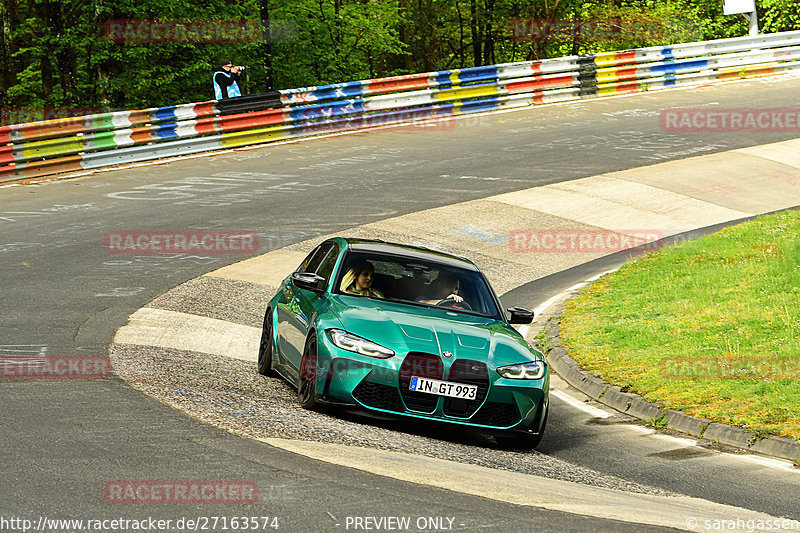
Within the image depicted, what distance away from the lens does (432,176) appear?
23.0 metres

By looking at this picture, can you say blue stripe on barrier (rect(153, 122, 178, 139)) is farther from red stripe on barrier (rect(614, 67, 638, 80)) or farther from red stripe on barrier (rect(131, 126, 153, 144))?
red stripe on barrier (rect(614, 67, 638, 80))

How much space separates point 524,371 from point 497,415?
44 centimetres

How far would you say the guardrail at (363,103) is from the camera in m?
23.4

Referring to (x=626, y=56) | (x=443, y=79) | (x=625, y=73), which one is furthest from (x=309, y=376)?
(x=625, y=73)

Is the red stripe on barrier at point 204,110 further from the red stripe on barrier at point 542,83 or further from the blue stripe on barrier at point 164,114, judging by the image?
the red stripe on barrier at point 542,83

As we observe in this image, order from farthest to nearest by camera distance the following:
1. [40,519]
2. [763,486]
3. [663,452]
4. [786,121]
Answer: [786,121] → [663,452] → [763,486] → [40,519]

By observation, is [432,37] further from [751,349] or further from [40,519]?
[40,519]

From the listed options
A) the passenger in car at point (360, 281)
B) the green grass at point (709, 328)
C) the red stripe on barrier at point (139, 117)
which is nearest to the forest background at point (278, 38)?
the red stripe on barrier at point (139, 117)

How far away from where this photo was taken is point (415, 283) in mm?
10016

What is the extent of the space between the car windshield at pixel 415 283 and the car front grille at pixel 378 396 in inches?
55.4

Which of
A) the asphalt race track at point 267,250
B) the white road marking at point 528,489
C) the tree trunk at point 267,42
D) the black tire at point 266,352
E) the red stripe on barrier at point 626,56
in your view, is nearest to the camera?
the asphalt race track at point 267,250

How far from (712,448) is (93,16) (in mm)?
26004

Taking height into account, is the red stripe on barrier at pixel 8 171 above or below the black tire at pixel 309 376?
above

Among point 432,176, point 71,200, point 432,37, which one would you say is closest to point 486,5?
point 432,37
